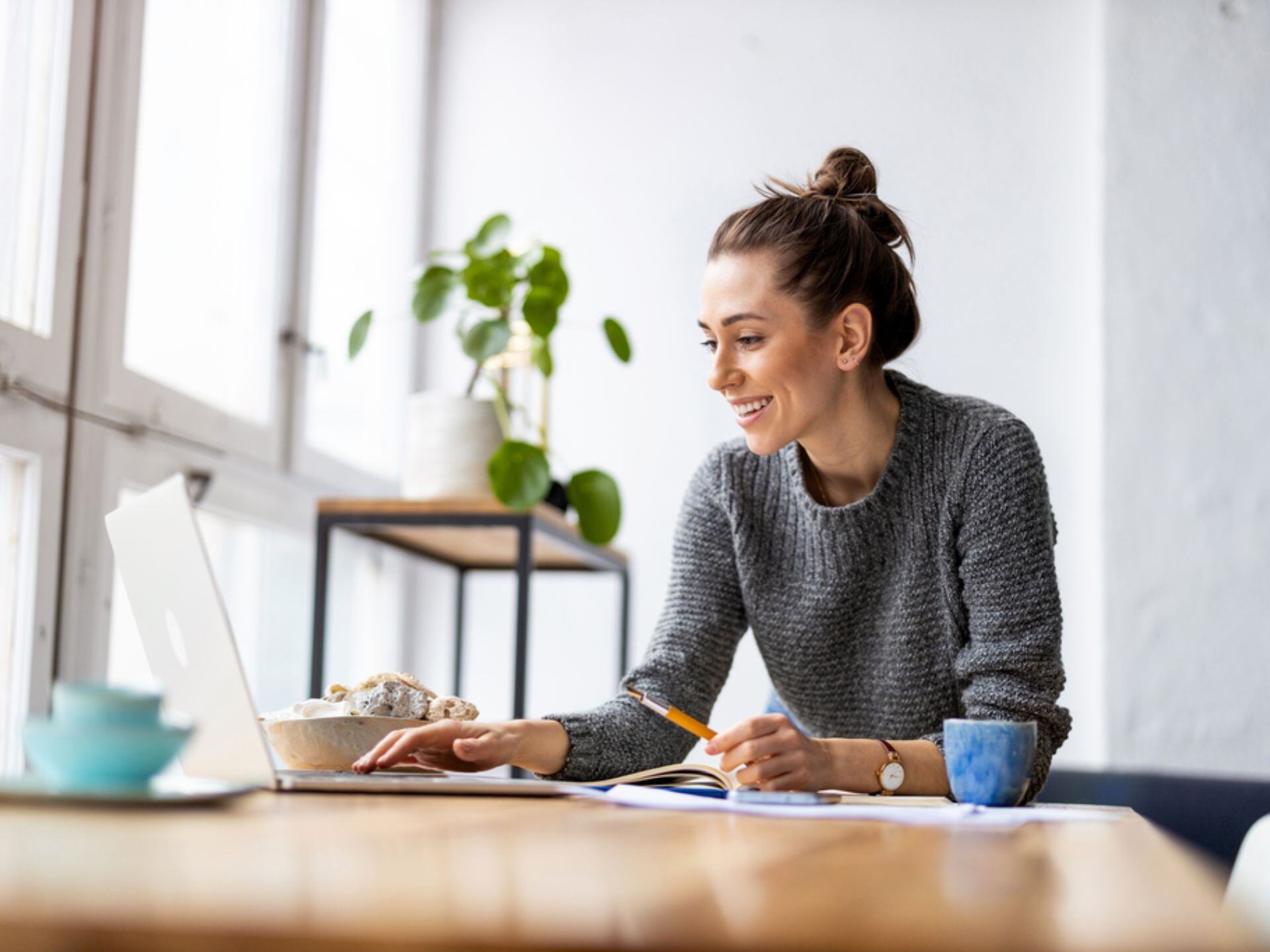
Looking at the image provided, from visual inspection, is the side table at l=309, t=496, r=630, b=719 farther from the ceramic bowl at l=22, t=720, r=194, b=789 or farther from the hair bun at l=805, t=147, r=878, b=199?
the ceramic bowl at l=22, t=720, r=194, b=789

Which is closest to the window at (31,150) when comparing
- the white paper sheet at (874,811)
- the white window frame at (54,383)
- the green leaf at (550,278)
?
the white window frame at (54,383)

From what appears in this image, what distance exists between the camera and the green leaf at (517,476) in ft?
7.23

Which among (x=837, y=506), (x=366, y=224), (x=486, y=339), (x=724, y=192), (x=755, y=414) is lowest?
(x=837, y=506)

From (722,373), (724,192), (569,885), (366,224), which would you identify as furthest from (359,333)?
(569,885)

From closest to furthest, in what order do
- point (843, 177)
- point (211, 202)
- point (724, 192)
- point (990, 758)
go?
1. point (990, 758)
2. point (843, 177)
3. point (211, 202)
4. point (724, 192)

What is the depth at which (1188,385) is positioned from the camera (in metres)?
2.84

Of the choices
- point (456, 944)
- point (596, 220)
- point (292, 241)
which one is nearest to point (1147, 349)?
point (596, 220)

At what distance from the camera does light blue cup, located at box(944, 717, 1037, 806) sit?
960 mm

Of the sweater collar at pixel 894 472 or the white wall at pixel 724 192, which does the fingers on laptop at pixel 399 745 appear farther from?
the white wall at pixel 724 192

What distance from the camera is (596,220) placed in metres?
3.24

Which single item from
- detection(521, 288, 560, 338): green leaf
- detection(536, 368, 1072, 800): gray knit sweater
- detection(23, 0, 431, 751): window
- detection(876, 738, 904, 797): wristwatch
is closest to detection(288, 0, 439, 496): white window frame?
detection(23, 0, 431, 751): window

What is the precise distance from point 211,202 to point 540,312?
23.7 inches

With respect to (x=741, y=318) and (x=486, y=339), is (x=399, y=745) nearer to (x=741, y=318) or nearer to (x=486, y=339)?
(x=741, y=318)

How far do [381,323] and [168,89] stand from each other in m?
1.01
